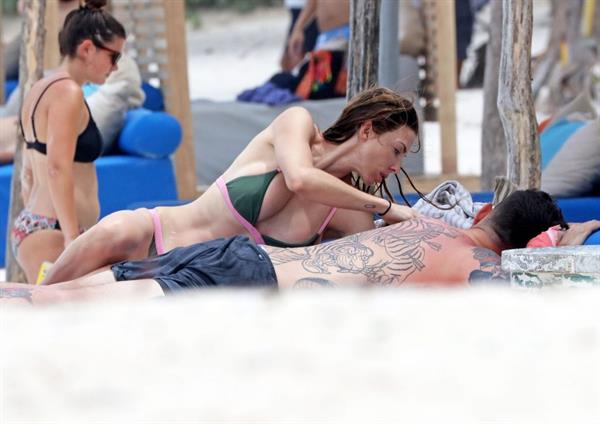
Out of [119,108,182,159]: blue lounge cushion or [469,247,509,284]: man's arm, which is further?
[119,108,182,159]: blue lounge cushion

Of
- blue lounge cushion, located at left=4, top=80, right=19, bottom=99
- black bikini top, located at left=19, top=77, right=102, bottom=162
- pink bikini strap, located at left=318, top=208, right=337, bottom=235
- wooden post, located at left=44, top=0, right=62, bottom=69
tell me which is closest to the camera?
pink bikini strap, located at left=318, top=208, right=337, bottom=235

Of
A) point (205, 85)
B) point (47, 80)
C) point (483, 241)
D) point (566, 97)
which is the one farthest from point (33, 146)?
point (205, 85)

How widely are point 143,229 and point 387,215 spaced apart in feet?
2.69

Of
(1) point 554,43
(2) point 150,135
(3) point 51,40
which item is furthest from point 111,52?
(1) point 554,43

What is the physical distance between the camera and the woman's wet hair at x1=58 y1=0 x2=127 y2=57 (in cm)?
509

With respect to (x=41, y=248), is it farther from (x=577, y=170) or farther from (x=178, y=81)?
(x=178, y=81)

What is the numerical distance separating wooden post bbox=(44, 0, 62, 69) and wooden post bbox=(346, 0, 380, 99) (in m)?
2.50

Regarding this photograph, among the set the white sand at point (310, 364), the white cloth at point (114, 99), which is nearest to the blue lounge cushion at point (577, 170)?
the white cloth at point (114, 99)

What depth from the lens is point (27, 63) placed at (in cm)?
600

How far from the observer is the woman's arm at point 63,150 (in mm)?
5020

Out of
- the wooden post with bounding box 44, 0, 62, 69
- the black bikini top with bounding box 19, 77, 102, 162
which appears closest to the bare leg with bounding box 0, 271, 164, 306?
the black bikini top with bounding box 19, 77, 102, 162

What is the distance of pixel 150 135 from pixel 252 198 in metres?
3.11

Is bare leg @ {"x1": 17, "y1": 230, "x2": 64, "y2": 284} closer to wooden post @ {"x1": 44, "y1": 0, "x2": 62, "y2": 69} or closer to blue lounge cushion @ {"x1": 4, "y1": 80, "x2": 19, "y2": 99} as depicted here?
wooden post @ {"x1": 44, "y1": 0, "x2": 62, "y2": 69}

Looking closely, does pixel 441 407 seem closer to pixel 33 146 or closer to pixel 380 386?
pixel 380 386
